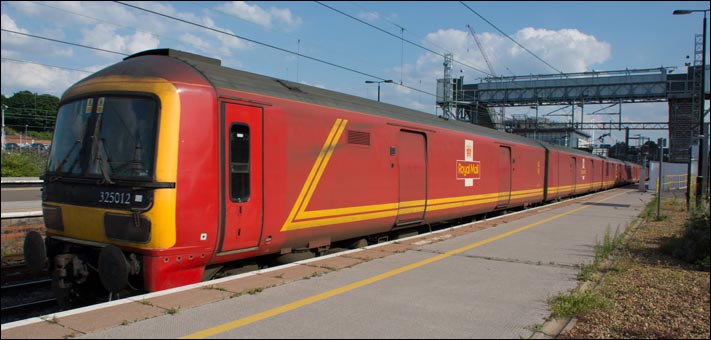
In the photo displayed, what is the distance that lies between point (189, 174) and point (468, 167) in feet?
29.4

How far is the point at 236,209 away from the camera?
6.32 meters

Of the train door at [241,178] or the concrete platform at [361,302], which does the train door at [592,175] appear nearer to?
the concrete platform at [361,302]

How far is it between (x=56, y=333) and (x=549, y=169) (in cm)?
2016

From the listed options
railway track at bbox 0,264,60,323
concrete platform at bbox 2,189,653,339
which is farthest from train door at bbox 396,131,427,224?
railway track at bbox 0,264,60,323

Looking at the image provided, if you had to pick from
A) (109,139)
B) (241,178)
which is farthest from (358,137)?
(109,139)

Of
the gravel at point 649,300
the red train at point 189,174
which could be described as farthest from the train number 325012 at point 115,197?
the gravel at point 649,300

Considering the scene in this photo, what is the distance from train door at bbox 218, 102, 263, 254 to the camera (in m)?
6.21

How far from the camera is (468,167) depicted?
1319cm

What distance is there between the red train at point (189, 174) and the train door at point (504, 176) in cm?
789

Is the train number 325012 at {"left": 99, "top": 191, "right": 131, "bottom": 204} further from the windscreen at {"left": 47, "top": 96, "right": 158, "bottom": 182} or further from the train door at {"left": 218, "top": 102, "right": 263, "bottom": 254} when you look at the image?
the train door at {"left": 218, "top": 102, "right": 263, "bottom": 254}

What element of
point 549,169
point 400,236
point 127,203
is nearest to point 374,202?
point 400,236

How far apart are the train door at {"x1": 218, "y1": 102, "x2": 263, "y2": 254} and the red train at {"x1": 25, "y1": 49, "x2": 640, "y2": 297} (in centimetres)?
2

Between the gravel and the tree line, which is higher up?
the tree line

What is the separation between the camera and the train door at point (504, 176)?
15.6 m
